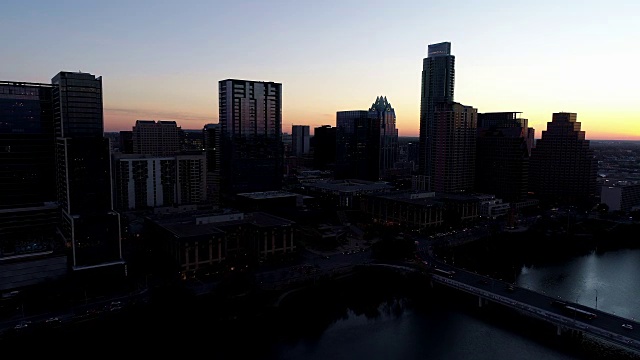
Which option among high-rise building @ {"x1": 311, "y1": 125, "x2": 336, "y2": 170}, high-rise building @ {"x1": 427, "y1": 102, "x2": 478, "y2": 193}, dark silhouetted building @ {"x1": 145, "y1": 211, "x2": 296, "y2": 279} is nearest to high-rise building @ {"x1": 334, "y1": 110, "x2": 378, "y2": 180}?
high-rise building @ {"x1": 427, "y1": 102, "x2": 478, "y2": 193}

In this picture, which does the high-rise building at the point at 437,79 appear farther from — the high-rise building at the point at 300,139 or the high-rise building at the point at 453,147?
the high-rise building at the point at 300,139

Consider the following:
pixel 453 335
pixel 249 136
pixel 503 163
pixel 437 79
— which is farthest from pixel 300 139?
pixel 453 335

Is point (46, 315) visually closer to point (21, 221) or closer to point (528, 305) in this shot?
point (21, 221)

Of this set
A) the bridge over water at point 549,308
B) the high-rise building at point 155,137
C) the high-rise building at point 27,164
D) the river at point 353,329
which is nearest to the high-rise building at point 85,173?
the high-rise building at point 27,164

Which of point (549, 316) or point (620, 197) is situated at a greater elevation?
point (620, 197)

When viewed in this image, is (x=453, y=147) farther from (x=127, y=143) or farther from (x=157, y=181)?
(x=127, y=143)

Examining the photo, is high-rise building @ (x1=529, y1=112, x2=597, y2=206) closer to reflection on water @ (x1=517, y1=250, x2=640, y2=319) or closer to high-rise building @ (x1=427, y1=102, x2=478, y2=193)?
high-rise building @ (x1=427, y1=102, x2=478, y2=193)
